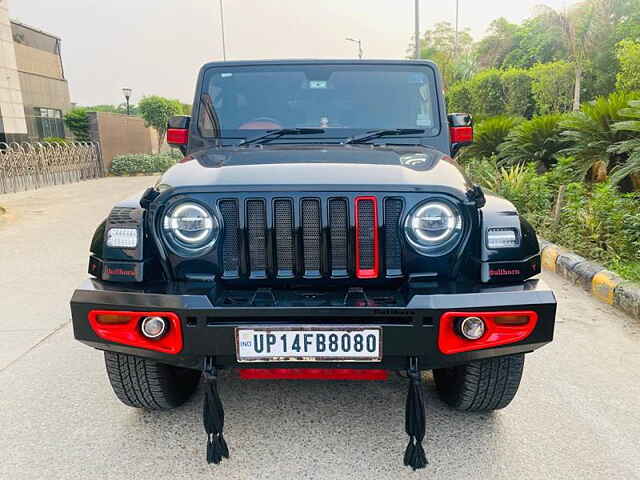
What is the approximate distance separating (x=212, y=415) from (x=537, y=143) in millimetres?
8274

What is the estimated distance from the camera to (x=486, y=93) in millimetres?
25188

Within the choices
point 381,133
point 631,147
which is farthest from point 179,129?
point 631,147

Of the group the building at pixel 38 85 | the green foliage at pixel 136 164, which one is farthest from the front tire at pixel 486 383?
the building at pixel 38 85

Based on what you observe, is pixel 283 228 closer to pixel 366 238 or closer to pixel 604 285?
pixel 366 238

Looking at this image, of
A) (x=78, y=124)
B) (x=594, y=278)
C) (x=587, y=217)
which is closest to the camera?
(x=594, y=278)

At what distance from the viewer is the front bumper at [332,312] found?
2.06 m

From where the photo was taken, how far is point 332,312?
2070mm

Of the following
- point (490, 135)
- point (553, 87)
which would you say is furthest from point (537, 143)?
point (553, 87)

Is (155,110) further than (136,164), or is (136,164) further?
(155,110)

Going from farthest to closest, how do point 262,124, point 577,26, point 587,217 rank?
1. point 577,26
2. point 587,217
3. point 262,124

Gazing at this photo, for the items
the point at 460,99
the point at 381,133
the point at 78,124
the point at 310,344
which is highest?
the point at 460,99

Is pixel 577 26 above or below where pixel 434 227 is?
above

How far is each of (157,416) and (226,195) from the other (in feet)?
4.17

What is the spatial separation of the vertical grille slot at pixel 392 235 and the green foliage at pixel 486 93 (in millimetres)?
24041
